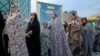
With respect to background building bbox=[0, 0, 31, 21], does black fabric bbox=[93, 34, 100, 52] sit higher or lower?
lower

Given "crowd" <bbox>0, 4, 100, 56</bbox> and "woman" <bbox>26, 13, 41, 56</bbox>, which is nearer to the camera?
"crowd" <bbox>0, 4, 100, 56</bbox>

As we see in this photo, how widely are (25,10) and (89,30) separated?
7.37 ft

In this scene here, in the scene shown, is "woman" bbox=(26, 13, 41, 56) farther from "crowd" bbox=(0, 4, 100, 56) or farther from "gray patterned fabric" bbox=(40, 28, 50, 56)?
"gray patterned fabric" bbox=(40, 28, 50, 56)

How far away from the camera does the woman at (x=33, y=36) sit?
31.7 ft

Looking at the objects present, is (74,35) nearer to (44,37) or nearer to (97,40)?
(44,37)

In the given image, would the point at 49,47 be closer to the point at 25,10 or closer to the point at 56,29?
the point at 56,29

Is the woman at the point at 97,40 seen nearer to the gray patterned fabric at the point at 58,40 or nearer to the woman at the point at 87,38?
the woman at the point at 87,38

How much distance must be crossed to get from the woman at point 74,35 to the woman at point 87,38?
23.1 inches

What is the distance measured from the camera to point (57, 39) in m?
10.7

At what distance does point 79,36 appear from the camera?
1135cm

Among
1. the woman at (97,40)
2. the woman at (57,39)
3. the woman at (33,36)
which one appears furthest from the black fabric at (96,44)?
the woman at (33,36)

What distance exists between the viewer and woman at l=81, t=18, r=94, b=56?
39.0 ft

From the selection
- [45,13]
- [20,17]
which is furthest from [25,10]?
[20,17]

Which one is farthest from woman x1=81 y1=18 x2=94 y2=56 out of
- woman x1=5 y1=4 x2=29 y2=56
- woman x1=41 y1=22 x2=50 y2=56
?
woman x1=5 y1=4 x2=29 y2=56
